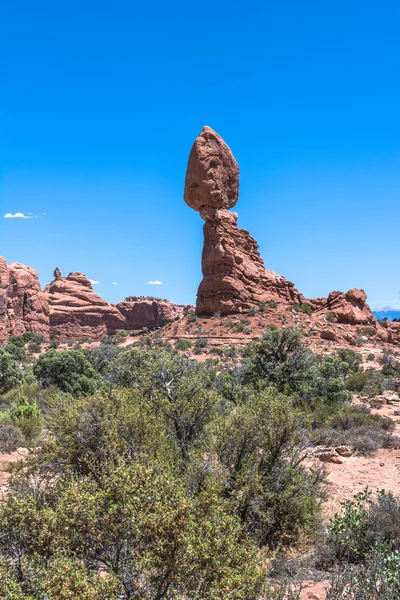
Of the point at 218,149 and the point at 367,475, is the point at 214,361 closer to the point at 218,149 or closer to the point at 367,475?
the point at 367,475

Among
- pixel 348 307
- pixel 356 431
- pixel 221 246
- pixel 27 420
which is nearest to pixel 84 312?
pixel 221 246

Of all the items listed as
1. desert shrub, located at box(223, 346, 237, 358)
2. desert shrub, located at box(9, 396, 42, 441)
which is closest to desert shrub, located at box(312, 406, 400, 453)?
desert shrub, located at box(9, 396, 42, 441)

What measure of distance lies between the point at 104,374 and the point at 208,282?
24.2 m

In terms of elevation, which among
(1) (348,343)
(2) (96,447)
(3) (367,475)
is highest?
(1) (348,343)

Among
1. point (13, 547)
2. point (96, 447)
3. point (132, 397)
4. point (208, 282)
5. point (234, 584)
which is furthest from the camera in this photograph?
point (208, 282)

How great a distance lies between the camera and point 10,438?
10648 millimetres

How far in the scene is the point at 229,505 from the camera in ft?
18.3

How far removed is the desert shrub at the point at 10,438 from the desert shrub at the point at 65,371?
20.3 feet

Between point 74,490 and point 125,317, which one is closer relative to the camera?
point 74,490

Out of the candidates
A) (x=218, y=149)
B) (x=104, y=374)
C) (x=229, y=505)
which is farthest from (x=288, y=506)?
(x=218, y=149)

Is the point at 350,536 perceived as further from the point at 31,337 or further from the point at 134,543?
the point at 31,337

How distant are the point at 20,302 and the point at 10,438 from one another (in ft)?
132

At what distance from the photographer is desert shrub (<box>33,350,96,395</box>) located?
57.7 ft

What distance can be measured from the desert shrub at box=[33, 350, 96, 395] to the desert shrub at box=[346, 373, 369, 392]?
11.9 meters
